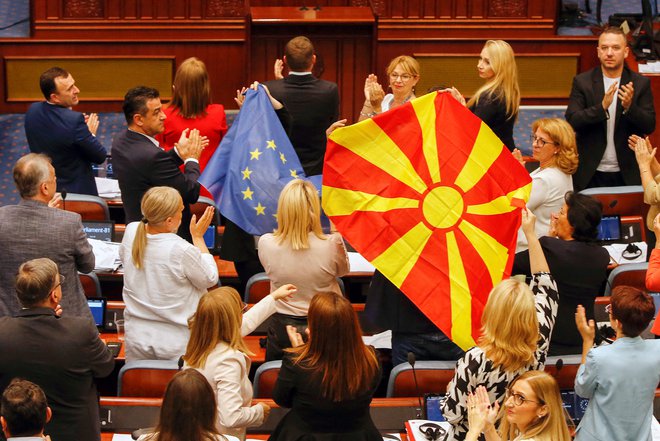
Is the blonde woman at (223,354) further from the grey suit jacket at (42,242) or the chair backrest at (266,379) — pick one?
the grey suit jacket at (42,242)

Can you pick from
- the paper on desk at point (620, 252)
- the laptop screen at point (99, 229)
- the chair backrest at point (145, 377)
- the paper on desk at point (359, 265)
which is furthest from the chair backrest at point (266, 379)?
the paper on desk at point (620, 252)

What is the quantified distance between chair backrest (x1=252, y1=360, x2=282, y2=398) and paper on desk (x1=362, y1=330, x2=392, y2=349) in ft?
3.31

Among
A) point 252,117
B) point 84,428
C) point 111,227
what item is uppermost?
point 252,117

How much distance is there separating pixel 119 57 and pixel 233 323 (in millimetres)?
6979

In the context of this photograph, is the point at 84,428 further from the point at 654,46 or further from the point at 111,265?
the point at 654,46

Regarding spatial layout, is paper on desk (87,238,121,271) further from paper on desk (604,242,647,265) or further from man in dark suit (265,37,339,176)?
paper on desk (604,242,647,265)

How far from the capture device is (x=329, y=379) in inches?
165

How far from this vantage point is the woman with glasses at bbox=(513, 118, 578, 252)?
6215 mm

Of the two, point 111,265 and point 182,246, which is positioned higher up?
point 182,246

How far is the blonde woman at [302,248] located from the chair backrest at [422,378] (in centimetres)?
58

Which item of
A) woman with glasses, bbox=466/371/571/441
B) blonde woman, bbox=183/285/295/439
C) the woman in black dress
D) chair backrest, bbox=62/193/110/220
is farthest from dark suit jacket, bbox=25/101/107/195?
woman with glasses, bbox=466/371/571/441

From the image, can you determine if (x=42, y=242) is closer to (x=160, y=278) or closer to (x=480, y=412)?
(x=160, y=278)

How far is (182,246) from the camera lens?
520 centimetres

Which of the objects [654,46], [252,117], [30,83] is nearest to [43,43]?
[30,83]
